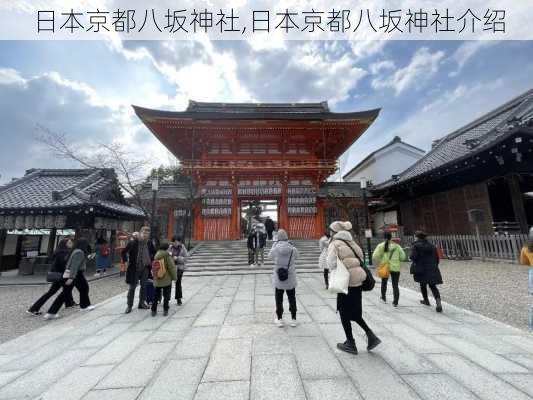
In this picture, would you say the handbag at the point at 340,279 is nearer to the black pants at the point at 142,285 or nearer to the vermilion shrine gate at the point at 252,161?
the black pants at the point at 142,285

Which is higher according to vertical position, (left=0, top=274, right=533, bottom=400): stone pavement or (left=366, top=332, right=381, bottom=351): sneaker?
(left=366, top=332, right=381, bottom=351): sneaker

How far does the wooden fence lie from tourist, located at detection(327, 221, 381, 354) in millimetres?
9667

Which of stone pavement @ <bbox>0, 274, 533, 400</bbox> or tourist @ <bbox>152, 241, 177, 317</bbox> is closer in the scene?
stone pavement @ <bbox>0, 274, 533, 400</bbox>

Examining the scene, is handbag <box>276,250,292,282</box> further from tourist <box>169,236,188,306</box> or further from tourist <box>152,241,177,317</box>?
tourist <box>169,236,188,306</box>

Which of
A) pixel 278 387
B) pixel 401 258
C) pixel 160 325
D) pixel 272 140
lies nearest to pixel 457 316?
pixel 401 258

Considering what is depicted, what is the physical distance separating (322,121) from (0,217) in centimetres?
1645

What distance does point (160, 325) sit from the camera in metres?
4.17

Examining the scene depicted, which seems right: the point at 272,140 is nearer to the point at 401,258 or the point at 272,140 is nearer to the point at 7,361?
the point at 401,258

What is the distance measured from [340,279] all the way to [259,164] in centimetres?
1253

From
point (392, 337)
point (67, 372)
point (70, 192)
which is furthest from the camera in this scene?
point (70, 192)

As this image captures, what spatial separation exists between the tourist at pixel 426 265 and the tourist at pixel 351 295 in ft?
7.92

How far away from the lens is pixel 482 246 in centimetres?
1005

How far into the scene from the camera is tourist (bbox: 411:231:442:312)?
4.62 metres

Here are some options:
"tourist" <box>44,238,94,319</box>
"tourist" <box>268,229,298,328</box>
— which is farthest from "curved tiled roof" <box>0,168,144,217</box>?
"tourist" <box>268,229,298,328</box>
